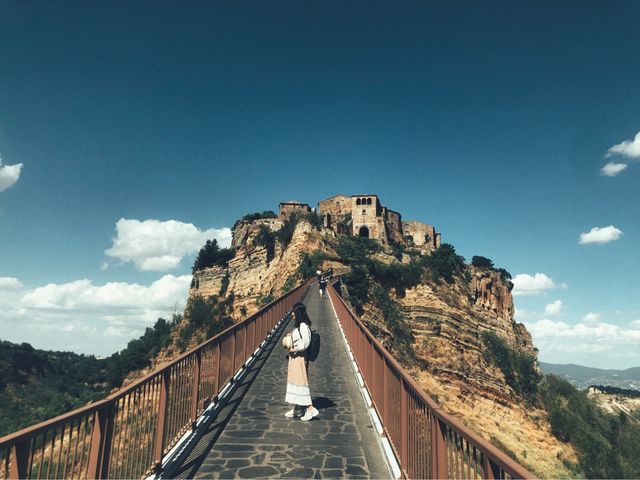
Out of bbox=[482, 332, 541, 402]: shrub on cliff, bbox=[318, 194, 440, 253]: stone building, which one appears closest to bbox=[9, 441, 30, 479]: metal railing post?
bbox=[482, 332, 541, 402]: shrub on cliff

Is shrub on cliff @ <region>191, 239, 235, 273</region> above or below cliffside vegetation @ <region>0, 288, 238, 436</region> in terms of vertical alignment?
above

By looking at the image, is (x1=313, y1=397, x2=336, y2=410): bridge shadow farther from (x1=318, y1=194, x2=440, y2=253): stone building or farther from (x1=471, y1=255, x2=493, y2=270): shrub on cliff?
(x1=471, y1=255, x2=493, y2=270): shrub on cliff

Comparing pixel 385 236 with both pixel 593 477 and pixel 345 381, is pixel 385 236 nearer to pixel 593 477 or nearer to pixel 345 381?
pixel 593 477

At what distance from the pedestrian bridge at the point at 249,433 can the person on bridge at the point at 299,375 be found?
24cm

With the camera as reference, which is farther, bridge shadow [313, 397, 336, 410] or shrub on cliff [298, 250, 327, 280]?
shrub on cliff [298, 250, 327, 280]

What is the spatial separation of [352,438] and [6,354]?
4541 inches

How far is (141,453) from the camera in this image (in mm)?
4547

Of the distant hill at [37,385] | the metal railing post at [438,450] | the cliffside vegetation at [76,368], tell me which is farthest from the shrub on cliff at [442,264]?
the distant hill at [37,385]

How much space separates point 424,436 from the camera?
3.97 metres

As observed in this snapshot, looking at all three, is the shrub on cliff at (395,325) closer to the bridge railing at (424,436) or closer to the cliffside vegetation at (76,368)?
the cliffside vegetation at (76,368)

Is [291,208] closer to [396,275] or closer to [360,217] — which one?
[360,217]

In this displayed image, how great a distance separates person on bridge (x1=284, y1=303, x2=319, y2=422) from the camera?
6.70 meters

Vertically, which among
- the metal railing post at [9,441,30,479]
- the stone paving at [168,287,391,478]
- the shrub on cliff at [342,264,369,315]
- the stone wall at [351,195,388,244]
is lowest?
the stone paving at [168,287,391,478]

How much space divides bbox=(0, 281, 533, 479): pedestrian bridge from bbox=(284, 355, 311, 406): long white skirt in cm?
38
